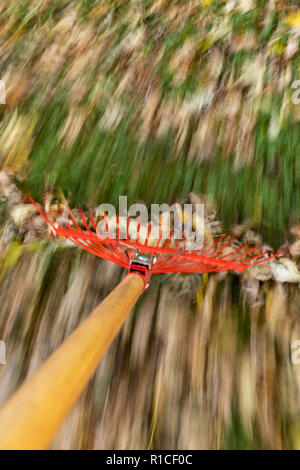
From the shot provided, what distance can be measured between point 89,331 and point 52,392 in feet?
0.57

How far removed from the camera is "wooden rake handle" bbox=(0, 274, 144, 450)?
459mm

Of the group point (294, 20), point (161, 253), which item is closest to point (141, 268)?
point (161, 253)

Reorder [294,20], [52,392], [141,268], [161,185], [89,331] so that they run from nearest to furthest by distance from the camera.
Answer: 1. [52,392]
2. [89,331]
3. [141,268]
4. [161,185]
5. [294,20]

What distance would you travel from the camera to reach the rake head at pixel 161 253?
1.18 metres

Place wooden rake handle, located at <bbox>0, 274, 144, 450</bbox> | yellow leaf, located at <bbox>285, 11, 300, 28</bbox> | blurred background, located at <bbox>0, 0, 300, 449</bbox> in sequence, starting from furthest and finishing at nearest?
yellow leaf, located at <bbox>285, 11, 300, 28</bbox>, blurred background, located at <bbox>0, 0, 300, 449</bbox>, wooden rake handle, located at <bbox>0, 274, 144, 450</bbox>

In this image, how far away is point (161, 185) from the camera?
1.44 meters

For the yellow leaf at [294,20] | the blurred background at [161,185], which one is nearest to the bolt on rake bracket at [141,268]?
the blurred background at [161,185]

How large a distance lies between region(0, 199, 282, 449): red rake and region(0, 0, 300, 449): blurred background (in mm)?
78

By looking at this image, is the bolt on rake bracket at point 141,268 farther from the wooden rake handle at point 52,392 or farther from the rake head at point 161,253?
the wooden rake handle at point 52,392

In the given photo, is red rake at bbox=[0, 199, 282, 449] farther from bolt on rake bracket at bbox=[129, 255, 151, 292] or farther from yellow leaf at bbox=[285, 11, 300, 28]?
yellow leaf at bbox=[285, 11, 300, 28]

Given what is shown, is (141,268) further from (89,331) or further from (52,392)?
(52,392)

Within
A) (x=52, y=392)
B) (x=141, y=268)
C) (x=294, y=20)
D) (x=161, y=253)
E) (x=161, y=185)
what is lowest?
(x=52, y=392)

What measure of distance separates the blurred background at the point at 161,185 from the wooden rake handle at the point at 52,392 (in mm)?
515

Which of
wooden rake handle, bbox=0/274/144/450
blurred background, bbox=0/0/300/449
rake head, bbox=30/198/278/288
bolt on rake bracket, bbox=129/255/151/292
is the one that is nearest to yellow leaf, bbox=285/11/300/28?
blurred background, bbox=0/0/300/449
